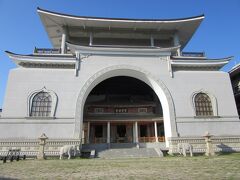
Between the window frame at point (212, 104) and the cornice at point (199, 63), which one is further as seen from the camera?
the cornice at point (199, 63)

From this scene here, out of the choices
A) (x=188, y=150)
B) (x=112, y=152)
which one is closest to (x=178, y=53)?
(x=188, y=150)

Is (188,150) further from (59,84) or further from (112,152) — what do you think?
(59,84)

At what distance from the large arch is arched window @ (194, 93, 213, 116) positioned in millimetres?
2290

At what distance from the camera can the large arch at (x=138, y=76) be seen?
52.3 ft

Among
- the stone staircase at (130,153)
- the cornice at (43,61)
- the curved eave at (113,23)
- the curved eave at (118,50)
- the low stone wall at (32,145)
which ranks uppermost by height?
the curved eave at (113,23)

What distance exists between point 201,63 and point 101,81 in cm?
950

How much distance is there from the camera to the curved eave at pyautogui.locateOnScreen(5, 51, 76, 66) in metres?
16.7

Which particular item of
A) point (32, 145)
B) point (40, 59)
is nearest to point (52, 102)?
point (32, 145)

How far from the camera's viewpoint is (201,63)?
18391mm

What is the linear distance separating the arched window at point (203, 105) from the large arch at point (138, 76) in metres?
2.29

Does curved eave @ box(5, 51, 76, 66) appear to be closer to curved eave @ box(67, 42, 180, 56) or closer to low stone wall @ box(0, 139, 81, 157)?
curved eave @ box(67, 42, 180, 56)

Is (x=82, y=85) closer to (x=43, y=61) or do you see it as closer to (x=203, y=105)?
(x=43, y=61)

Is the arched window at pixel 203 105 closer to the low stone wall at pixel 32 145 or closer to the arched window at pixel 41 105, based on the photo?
the low stone wall at pixel 32 145

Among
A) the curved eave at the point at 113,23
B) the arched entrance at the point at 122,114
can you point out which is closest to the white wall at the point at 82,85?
the arched entrance at the point at 122,114
